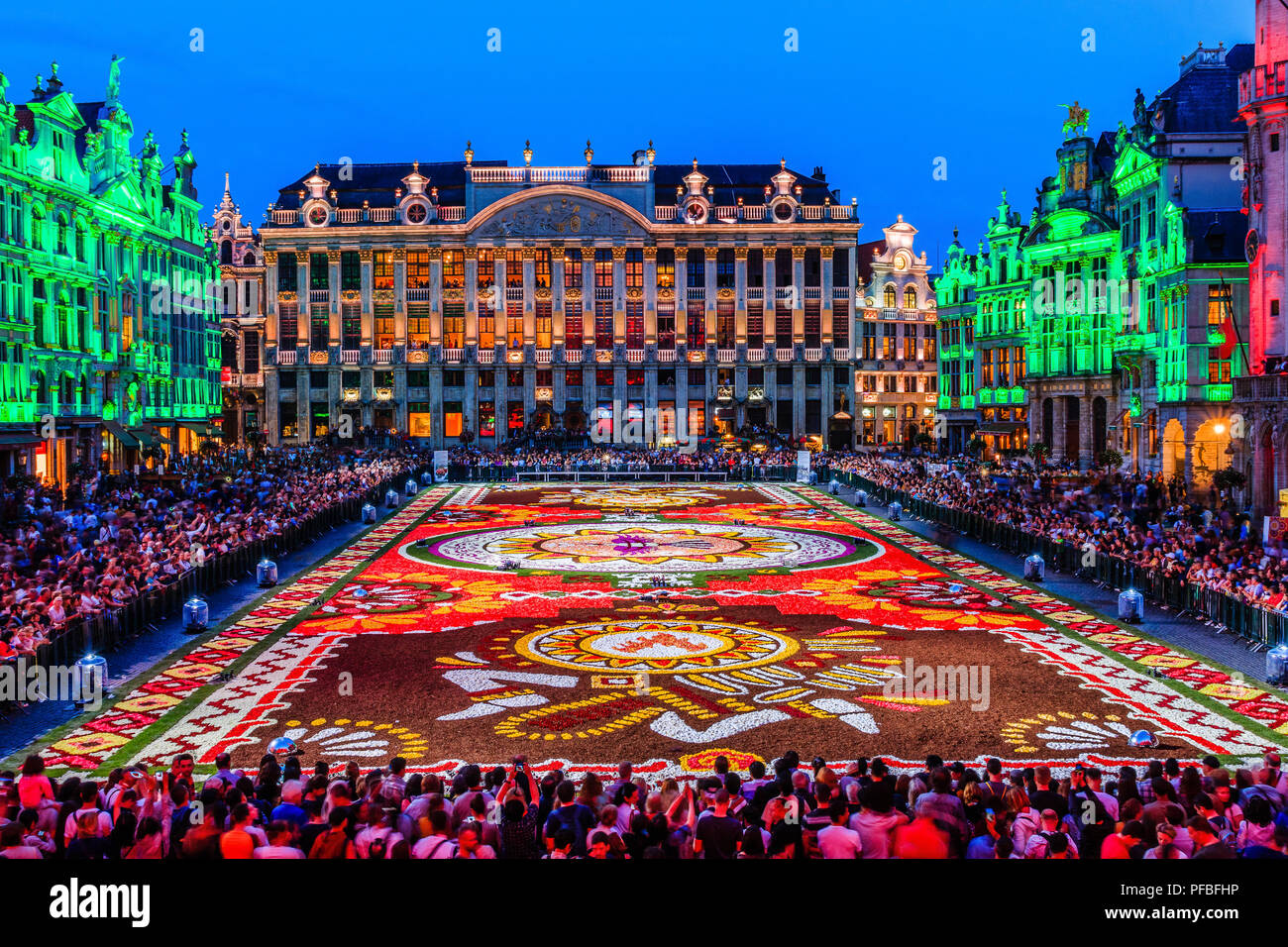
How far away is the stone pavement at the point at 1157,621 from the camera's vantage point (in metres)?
17.9

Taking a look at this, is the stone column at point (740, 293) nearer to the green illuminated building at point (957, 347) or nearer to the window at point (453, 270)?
the green illuminated building at point (957, 347)

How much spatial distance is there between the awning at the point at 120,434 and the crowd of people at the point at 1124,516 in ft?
110

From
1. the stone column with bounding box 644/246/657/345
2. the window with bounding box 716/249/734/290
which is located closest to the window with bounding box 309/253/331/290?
the stone column with bounding box 644/246/657/345

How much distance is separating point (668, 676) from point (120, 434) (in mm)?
43538

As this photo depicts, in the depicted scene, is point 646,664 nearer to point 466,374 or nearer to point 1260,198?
point 1260,198

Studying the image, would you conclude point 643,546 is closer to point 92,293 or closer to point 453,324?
point 92,293

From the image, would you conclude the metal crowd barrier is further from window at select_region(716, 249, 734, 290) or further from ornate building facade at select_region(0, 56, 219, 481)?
window at select_region(716, 249, 734, 290)

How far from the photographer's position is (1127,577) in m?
23.8

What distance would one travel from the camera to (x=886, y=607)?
23141 mm

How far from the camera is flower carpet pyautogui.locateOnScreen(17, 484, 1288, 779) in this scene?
549 inches

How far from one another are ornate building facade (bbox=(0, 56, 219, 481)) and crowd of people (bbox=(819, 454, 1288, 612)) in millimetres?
34794

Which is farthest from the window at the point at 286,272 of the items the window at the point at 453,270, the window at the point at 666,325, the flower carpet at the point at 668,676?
the flower carpet at the point at 668,676
